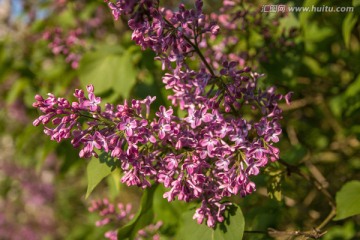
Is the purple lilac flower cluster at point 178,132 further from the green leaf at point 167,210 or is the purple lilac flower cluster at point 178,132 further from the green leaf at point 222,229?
the green leaf at point 167,210

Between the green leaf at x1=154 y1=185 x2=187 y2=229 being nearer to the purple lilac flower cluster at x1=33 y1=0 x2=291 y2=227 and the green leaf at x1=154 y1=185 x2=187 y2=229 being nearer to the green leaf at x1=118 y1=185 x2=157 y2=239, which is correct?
the green leaf at x1=118 y1=185 x2=157 y2=239

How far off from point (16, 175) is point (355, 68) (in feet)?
18.1

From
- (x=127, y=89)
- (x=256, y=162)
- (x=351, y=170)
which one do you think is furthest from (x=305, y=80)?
(x=256, y=162)

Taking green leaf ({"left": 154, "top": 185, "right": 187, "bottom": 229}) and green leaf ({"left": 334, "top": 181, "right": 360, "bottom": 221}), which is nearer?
green leaf ({"left": 334, "top": 181, "right": 360, "bottom": 221})

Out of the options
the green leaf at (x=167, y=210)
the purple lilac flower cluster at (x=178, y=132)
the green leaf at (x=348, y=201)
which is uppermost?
the purple lilac flower cluster at (x=178, y=132)

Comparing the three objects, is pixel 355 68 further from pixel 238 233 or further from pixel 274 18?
pixel 238 233

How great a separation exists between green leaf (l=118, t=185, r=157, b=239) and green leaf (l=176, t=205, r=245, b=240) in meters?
0.30

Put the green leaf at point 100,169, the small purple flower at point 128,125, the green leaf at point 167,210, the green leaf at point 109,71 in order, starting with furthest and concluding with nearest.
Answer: the green leaf at point 109,71, the green leaf at point 167,210, the green leaf at point 100,169, the small purple flower at point 128,125

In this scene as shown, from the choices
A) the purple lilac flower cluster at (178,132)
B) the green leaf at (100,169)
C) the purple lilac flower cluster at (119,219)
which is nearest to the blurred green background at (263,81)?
the purple lilac flower cluster at (119,219)

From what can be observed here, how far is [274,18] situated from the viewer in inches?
107

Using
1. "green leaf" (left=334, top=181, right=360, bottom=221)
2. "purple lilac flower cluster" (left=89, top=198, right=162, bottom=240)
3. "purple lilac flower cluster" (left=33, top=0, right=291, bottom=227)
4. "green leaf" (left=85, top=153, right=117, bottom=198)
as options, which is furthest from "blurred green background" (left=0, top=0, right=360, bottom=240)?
"green leaf" (left=85, top=153, right=117, bottom=198)

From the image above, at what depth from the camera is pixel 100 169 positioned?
1.65m

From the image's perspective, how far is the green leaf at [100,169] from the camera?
1.63 meters

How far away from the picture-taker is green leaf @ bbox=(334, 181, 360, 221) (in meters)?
1.90
